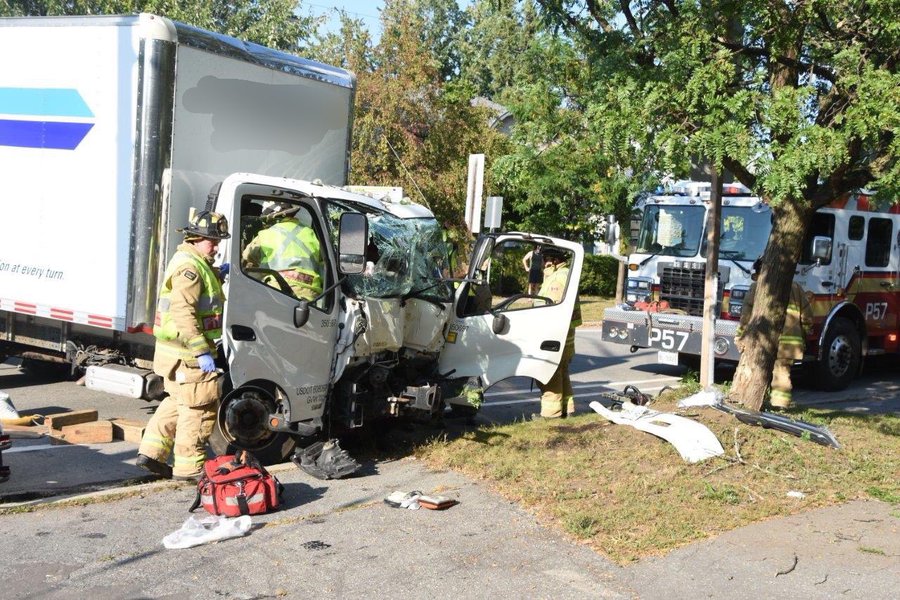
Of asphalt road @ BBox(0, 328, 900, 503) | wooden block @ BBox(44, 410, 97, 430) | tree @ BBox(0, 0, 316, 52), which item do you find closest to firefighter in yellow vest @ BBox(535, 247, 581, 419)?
asphalt road @ BBox(0, 328, 900, 503)

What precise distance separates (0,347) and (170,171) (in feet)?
10.8

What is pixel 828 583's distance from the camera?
520 cm

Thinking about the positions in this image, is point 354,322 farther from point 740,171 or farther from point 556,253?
point 740,171

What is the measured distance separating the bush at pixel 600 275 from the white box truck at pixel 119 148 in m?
18.1

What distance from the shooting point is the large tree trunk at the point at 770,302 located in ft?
27.3

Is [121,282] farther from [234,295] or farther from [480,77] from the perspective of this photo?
[480,77]

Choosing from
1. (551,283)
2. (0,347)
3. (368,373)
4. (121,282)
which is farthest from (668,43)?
(0,347)

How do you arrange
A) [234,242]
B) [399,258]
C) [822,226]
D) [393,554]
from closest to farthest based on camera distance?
[393,554]
[234,242]
[399,258]
[822,226]

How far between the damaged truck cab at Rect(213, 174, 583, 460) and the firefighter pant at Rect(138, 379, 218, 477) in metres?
0.24

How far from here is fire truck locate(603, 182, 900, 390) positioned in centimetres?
1209

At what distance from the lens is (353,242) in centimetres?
→ 662

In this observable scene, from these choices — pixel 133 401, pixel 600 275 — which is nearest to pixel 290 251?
pixel 133 401

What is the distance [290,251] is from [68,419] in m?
2.42

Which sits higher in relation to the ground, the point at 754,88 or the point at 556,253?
the point at 754,88
